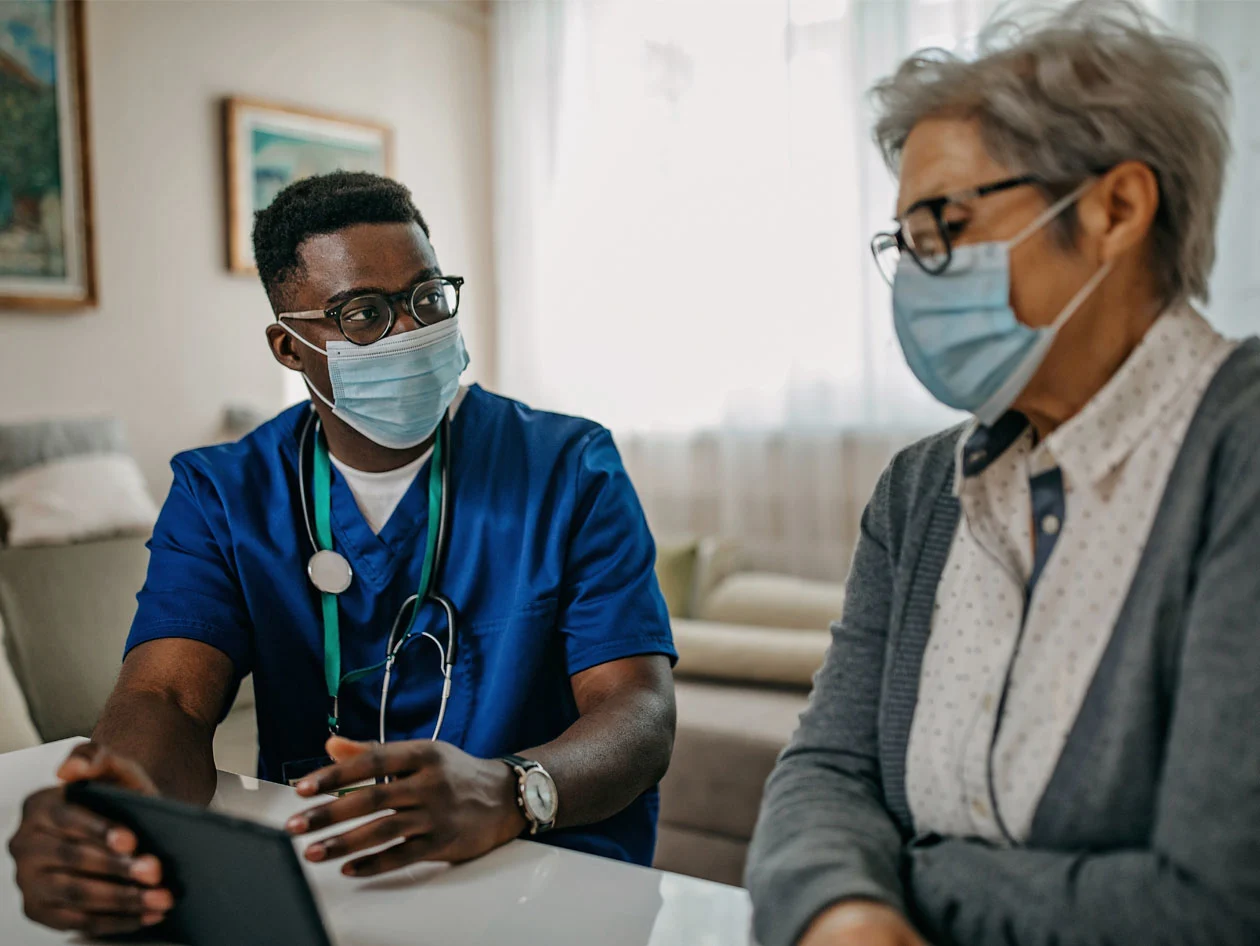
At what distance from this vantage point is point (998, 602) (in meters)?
0.84

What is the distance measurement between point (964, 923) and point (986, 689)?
0.54 ft

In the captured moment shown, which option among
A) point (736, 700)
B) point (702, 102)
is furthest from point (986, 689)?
point (702, 102)

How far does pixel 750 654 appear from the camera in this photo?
2.66 meters

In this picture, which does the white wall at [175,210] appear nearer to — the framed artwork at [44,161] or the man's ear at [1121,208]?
the framed artwork at [44,161]

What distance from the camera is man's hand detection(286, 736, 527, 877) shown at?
0.89m

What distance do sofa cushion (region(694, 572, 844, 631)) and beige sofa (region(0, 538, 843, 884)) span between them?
0.14 m

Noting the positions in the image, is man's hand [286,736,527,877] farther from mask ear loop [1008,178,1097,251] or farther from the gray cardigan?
mask ear loop [1008,178,1097,251]

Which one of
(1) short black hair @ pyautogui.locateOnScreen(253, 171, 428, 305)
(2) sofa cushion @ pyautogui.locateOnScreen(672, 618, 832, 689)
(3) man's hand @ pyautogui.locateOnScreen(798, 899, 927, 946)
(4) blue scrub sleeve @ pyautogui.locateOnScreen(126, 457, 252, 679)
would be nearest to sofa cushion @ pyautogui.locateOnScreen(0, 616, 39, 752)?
(4) blue scrub sleeve @ pyautogui.locateOnScreen(126, 457, 252, 679)

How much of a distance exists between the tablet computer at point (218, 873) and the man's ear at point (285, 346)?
0.76 meters

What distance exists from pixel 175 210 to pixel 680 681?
2021 mm

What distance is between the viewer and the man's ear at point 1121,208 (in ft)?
2.63

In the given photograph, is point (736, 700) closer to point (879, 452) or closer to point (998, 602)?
point (879, 452)

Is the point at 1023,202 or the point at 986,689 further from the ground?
the point at 1023,202

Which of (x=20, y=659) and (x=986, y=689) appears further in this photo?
(x=20, y=659)
